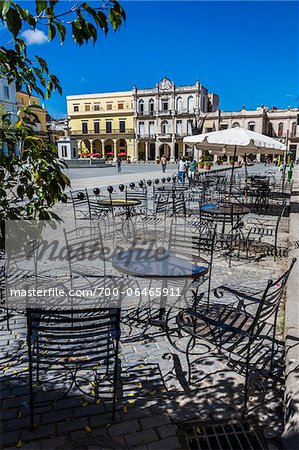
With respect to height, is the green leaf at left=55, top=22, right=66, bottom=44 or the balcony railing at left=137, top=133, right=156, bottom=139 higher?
the balcony railing at left=137, top=133, right=156, bottom=139

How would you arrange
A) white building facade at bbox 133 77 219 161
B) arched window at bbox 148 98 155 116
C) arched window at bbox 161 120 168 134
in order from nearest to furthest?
white building facade at bbox 133 77 219 161 < arched window at bbox 161 120 168 134 < arched window at bbox 148 98 155 116

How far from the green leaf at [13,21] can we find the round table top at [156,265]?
2.02 meters

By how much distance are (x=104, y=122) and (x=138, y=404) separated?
6185 cm

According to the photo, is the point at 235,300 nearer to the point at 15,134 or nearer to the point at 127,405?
the point at 127,405

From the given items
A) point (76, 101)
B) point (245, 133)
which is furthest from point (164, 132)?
point (245, 133)

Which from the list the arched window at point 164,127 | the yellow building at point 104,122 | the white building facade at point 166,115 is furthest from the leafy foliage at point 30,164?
the yellow building at point 104,122

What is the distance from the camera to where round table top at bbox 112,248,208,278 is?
2971 mm

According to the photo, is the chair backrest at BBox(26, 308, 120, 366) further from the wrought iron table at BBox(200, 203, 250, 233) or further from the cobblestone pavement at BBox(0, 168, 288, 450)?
the wrought iron table at BBox(200, 203, 250, 233)

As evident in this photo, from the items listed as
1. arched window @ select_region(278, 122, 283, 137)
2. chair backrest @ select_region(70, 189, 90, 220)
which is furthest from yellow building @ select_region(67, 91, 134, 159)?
chair backrest @ select_region(70, 189, 90, 220)

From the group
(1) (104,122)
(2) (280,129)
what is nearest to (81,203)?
(1) (104,122)

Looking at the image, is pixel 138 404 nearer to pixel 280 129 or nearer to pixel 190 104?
pixel 190 104

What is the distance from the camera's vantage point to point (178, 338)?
127 inches

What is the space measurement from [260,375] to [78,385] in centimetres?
139

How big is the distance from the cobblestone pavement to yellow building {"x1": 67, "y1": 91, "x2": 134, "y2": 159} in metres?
57.1
